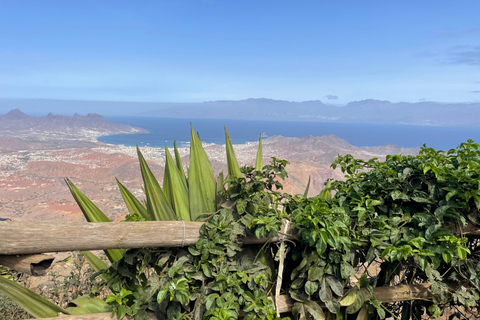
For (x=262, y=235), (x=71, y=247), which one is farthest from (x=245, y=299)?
(x=71, y=247)

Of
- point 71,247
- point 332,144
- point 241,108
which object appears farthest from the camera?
point 241,108

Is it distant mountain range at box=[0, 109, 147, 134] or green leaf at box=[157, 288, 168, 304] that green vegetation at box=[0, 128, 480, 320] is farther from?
distant mountain range at box=[0, 109, 147, 134]

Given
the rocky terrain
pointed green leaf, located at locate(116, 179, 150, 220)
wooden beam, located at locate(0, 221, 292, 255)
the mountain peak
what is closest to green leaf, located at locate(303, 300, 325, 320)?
wooden beam, located at locate(0, 221, 292, 255)

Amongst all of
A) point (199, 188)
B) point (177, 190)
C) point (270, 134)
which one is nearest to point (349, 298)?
point (199, 188)

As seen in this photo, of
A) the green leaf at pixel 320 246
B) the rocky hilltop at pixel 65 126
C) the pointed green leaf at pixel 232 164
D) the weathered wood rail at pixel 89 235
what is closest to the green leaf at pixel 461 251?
the green leaf at pixel 320 246

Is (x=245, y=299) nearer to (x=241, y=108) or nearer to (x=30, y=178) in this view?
(x=30, y=178)

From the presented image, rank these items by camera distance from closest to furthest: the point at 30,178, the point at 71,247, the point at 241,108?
the point at 71,247 < the point at 30,178 < the point at 241,108

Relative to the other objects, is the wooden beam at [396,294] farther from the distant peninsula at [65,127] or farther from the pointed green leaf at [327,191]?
the distant peninsula at [65,127]
